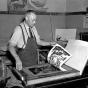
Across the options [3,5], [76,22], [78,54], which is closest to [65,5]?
[76,22]

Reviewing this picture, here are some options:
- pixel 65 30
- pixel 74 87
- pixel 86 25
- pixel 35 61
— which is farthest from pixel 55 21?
pixel 74 87

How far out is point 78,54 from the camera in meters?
1.33

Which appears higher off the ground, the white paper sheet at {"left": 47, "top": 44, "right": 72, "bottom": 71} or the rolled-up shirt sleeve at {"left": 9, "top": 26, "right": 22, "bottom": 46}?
the rolled-up shirt sleeve at {"left": 9, "top": 26, "right": 22, "bottom": 46}

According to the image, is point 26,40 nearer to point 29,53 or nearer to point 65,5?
point 29,53

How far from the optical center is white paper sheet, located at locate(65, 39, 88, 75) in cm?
126

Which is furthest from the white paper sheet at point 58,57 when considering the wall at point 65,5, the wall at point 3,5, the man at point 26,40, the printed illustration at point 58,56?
the wall at point 3,5

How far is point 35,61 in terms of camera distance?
211cm

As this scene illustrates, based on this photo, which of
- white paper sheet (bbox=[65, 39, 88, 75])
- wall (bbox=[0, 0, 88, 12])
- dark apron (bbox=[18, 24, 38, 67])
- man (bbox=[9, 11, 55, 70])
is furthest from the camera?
wall (bbox=[0, 0, 88, 12])

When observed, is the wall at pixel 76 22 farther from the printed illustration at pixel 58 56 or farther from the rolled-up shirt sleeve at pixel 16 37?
the printed illustration at pixel 58 56

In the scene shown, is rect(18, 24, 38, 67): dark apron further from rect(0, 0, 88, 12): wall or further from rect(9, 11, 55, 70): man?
rect(0, 0, 88, 12): wall

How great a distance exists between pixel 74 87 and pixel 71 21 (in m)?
2.82

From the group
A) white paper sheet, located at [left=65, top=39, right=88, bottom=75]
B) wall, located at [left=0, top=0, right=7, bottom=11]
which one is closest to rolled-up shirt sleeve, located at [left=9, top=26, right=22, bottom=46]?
white paper sheet, located at [left=65, top=39, right=88, bottom=75]

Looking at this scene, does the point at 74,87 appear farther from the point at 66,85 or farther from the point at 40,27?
the point at 40,27

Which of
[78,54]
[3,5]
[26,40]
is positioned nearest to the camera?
[78,54]
